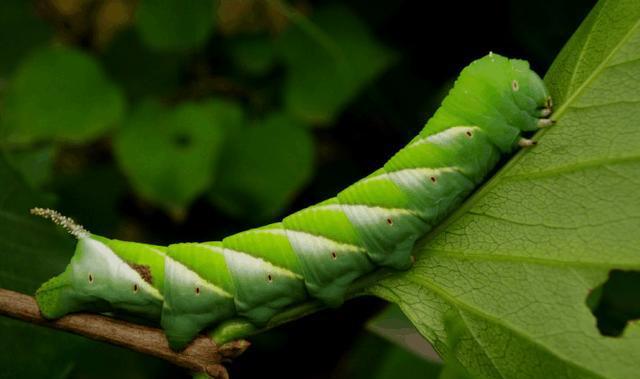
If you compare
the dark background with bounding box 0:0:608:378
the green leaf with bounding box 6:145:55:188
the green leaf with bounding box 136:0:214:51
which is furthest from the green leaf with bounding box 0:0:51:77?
the green leaf with bounding box 6:145:55:188

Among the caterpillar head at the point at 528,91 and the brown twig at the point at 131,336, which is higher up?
the caterpillar head at the point at 528,91

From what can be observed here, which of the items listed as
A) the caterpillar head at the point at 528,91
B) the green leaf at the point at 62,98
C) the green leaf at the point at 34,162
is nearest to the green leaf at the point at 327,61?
the green leaf at the point at 62,98

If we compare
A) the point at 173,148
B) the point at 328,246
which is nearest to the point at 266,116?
the point at 173,148

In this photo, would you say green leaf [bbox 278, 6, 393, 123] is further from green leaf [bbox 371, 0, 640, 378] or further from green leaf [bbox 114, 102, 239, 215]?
green leaf [bbox 371, 0, 640, 378]

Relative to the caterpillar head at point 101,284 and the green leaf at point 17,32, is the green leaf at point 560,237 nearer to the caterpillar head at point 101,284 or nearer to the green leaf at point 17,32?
the caterpillar head at point 101,284

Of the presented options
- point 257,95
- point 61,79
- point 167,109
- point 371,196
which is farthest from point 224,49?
point 371,196
